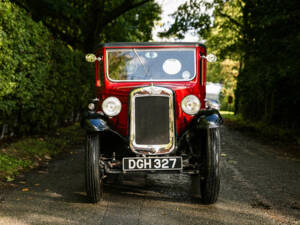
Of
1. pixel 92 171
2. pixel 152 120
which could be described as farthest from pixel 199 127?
pixel 92 171

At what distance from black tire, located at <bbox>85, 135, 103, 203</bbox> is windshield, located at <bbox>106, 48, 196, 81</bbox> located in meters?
1.21

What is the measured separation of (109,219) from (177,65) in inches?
98.4

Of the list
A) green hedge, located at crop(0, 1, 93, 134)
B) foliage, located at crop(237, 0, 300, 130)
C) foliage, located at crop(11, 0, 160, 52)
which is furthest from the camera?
foliage, located at crop(11, 0, 160, 52)

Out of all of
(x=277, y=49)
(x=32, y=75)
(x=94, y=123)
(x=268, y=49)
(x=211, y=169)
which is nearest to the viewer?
(x=211, y=169)

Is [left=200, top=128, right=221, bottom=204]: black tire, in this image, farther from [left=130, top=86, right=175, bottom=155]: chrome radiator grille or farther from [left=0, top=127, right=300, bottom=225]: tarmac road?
[left=130, top=86, right=175, bottom=155]: chrome radiator grille

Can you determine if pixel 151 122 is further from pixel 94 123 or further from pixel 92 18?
pixel 92 18

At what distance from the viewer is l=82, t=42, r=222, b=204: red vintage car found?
425cm

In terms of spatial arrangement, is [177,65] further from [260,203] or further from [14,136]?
[14,136]

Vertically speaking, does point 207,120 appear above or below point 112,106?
below

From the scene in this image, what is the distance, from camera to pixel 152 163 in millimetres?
4246

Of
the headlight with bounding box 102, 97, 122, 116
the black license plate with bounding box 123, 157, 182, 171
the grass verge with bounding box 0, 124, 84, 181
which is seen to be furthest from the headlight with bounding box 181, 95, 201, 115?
the grass verge with bounding box 0, 124, 84, 181

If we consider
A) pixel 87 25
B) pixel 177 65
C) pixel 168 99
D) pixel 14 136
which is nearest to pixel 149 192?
pixel 168 99

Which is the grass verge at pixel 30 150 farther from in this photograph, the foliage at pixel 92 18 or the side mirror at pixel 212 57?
the foliage at pixel 92 18

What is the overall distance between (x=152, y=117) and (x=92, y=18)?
35.0 ft
